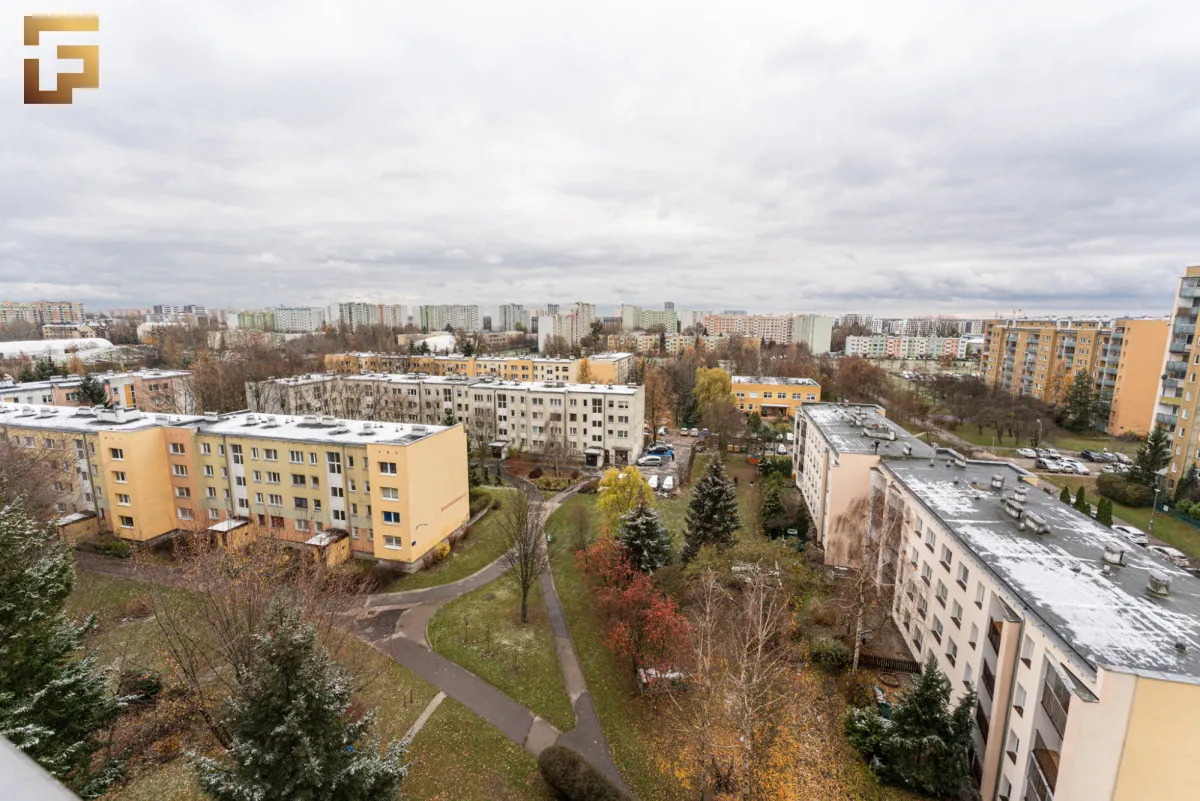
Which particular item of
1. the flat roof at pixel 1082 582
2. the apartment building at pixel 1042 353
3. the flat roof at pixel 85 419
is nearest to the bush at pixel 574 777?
the flat roof at pixel 1082 582

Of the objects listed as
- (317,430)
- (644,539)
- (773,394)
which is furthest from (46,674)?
(773,394)

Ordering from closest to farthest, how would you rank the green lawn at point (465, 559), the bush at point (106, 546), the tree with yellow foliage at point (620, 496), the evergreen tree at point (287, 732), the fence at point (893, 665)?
the evergreen tree at point (287, 732)
the fence at point (893, 665)
the tree with yellow foliage at point (620, 496)
the green lawn at point (465, 559)
the bush at point (106, 546)

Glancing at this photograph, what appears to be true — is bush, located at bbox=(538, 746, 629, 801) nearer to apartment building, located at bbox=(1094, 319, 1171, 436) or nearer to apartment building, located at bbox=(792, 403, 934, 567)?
apartment building, located at bbox=(792, 403, 934, 567)

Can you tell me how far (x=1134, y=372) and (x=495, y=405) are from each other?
8013 centimetres

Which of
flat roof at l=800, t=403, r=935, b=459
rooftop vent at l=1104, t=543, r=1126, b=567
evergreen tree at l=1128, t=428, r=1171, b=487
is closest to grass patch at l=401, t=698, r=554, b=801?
rooftop vent at l=1104, t=543, r=1126, b=567

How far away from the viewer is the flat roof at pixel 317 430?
34062 millimetres

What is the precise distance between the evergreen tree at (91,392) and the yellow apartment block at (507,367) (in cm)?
2936

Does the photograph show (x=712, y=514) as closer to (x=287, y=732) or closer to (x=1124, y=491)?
(x=287, y=732)

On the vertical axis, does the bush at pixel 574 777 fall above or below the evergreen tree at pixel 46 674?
below

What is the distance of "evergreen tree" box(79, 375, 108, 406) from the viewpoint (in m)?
64.0

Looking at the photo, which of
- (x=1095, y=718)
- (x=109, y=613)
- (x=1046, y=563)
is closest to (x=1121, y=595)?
(x=1046, y=563)

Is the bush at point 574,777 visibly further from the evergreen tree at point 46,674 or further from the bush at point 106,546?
the bush at point 106,546

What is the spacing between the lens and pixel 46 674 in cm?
1463

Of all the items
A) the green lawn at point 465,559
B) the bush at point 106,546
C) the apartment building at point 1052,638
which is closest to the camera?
the apartment building at point 1052,638
